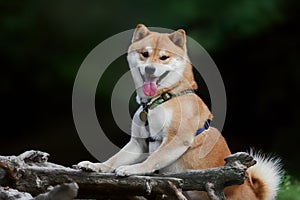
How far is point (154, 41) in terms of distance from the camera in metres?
2.65

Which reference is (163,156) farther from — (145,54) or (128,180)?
(145,54)

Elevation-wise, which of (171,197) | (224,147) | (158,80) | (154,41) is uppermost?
(154,41)

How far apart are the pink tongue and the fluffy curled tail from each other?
0.58 meters

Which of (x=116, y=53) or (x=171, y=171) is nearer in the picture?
(x=171, y=171)

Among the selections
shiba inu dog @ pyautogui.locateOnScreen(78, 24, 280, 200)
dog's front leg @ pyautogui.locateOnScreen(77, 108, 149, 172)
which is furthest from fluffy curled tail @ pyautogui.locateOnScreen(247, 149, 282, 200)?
dog's front leg @ pyautogui.locateOnScreen(77, 108, 149, 172)

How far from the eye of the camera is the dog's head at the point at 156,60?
2602 mm

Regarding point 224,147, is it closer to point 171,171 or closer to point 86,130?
point 171,171

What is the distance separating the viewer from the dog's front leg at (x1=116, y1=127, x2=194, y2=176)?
256cm

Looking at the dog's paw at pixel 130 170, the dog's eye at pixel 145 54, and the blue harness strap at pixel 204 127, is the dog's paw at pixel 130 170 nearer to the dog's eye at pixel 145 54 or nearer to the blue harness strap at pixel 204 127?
the blue harness strap at pixel 204 127

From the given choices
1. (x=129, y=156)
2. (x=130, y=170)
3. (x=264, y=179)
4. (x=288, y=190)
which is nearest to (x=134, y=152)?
(x=129, y=156)

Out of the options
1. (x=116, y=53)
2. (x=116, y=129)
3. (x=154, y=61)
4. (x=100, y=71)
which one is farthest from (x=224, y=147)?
(x=116, y=129)

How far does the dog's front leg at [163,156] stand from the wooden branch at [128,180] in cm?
3

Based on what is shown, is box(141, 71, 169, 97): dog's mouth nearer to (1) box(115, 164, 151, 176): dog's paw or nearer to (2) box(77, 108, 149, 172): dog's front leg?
(2) box(77, 108, 149, 172): dog's front leg

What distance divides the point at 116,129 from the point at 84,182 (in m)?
2.50
